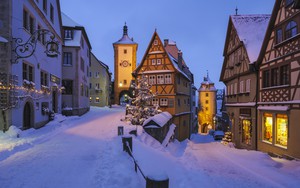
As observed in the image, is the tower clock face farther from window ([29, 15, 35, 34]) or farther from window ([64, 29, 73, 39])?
window ([29, 15, 35, 34])

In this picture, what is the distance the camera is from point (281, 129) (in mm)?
15781

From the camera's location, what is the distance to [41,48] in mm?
17859

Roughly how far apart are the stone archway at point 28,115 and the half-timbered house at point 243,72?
16234 mm

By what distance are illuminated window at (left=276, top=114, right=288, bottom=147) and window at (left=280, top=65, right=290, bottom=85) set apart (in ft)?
6.99

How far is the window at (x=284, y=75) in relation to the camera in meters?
15.3

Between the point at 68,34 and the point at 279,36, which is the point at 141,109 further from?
the point at 68,34

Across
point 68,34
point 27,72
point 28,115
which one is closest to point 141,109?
point 28,115

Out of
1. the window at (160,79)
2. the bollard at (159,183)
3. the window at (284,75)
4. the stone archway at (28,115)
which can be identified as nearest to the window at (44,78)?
the stone archway at (28,115)

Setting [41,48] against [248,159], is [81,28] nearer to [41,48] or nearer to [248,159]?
[41,48]

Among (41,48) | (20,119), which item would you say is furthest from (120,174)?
(41,48)

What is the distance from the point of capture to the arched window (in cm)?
1438

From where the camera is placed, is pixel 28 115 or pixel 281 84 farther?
pixel 28 115

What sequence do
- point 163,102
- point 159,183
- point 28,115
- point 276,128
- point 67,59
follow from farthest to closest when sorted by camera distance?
1. point 163,102
2. point 67,59
3. point 276,128
4. point 28,115
5. point 159,183

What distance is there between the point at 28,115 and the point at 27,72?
9.45 ft
